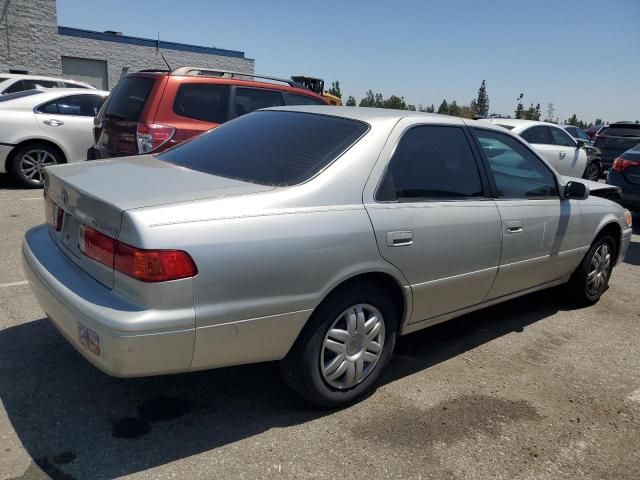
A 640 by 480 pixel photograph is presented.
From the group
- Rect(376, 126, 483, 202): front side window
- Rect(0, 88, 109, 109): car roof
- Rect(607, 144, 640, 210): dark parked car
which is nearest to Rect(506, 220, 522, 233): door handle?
Rect(376, 126, 483, 202): front side window

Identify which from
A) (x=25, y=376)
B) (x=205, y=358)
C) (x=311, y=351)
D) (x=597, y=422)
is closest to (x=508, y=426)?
(x=597, y=422)

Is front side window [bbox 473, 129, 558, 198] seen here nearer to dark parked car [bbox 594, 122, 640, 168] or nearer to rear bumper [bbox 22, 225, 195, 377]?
rear bumper [bbox 22, 225, 195, 377]

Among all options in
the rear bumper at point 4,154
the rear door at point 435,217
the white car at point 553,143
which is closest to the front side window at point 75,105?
the rear bumper at point 4,154

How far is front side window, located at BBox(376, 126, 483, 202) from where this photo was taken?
3.17 m

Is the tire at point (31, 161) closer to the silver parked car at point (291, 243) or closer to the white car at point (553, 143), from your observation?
the silver parked car at point (291, 243)

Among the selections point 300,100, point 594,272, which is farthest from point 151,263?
point 300,100

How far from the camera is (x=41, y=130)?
8.27 metres

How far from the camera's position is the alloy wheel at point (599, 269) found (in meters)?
4.93

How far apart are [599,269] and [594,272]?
0.33 ft

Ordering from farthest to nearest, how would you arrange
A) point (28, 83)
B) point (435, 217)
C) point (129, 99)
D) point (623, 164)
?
1. point (28, 83)
2. point (623, 164)
3. point (129, 99)
4. point (435, 217)

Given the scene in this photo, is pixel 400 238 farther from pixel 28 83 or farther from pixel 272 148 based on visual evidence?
pixel 28 83

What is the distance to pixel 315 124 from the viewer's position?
3.38m

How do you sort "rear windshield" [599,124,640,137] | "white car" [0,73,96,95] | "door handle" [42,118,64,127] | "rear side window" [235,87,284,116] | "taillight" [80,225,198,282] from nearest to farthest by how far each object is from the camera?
1. "taillight" [80,225,198,282]
2. "rear side window" [235,87,284,116]
3. "door handle" [42,118,64,127]
4. "white car" [0,73,96,95]
5. "rear windshield" [599,124,640,137]

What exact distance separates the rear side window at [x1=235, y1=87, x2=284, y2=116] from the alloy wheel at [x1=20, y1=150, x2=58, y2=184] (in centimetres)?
340
